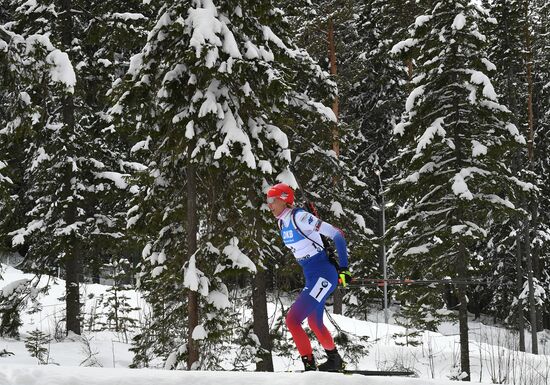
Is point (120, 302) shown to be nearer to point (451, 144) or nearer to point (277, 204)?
point (451, 144)

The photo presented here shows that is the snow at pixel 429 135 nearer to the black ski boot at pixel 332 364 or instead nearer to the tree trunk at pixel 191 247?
the tree trunk at pixel 191 247

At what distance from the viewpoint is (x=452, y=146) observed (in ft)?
48.0

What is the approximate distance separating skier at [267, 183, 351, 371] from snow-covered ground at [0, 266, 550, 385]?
3.09 feet

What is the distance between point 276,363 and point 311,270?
9662mm

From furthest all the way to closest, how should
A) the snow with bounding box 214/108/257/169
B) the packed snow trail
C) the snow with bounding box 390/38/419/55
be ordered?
the snow with bounding box 390/38/419/55, the snow with bounding box 214/108/257/169, the packed snow trail

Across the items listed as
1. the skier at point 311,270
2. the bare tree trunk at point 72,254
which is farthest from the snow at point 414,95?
the skier at point 311,270

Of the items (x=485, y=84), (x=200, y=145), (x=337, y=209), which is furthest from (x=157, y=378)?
A: (x=485, y=84)

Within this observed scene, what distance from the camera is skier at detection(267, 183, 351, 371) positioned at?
20.9 ft

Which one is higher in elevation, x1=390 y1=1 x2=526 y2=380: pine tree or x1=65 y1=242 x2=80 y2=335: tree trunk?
x1=390 y1=1 x2=526 y2=380: pine tree

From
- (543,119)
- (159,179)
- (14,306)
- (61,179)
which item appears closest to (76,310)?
(14,306)

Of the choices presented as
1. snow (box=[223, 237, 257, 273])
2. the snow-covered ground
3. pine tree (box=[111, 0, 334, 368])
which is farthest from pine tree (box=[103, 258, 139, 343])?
snow (box=[223, 237, 257, 273])

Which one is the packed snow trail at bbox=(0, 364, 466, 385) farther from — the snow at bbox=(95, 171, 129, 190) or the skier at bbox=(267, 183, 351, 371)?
the snow at bbox=(95, 171, 129, 190)

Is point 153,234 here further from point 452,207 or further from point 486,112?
point 486,112

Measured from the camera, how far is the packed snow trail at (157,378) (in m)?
4.89
